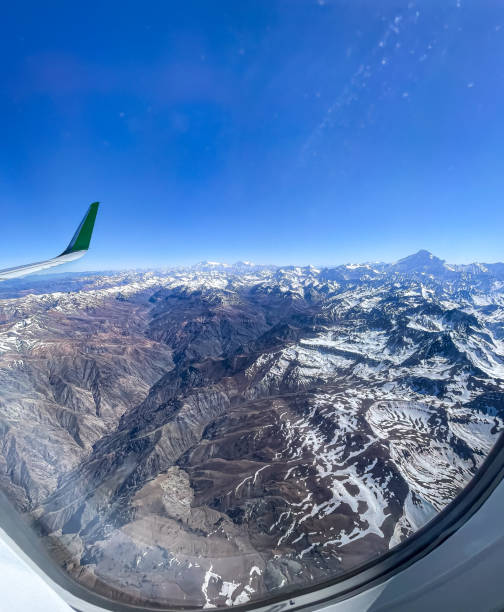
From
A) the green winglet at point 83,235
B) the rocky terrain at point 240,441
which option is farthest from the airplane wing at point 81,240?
the rocky terrain at point 240,441

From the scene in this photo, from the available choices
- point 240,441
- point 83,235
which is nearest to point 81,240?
point 83,235

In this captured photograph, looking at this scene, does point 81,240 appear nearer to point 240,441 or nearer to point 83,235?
point 83,235

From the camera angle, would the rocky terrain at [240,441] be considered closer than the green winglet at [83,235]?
No

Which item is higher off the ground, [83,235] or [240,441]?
[83,235]

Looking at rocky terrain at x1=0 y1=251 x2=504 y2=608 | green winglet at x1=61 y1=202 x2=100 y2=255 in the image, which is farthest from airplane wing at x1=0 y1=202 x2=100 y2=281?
rocky terrain at x1=0 y1=251 x2=504 y2=608

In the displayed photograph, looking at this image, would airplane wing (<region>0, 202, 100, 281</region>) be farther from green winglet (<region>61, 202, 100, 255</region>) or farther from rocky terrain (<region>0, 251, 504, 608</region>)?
rocky terrain (<region>0, 251, 504, 608</region>)

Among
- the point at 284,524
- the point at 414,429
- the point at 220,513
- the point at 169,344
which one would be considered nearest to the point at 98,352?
the point at 169,344

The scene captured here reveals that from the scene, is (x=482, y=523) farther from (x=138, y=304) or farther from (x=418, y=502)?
(x=138, y=304)

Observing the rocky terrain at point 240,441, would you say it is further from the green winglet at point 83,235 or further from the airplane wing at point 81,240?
the green winglet at point 83,235
